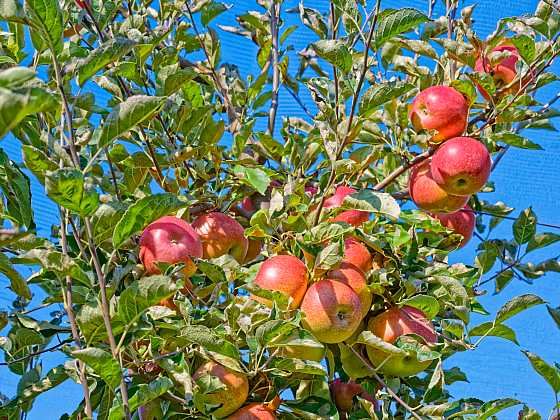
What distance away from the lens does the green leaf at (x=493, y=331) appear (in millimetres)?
1252

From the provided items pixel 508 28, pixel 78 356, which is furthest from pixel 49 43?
pixel 508 28

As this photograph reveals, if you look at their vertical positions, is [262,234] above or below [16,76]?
below

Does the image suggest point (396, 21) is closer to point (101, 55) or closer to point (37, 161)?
point (101, 55)

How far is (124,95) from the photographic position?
1.41 m

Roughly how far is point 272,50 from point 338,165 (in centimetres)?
68

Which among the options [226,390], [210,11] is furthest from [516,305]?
[210,11]

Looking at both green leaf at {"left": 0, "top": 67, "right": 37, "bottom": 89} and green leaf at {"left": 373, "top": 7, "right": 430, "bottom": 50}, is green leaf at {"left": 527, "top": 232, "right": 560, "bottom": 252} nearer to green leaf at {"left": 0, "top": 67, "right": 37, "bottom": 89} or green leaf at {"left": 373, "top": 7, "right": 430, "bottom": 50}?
green leaf at {"left": 373, "top": 7, "right": 430, "bottom": 50}

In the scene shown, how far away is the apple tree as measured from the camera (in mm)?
1010

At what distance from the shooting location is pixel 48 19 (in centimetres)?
89

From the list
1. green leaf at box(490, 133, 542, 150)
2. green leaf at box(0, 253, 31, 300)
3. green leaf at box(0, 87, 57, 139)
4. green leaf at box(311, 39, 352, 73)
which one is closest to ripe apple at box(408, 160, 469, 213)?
green leaf at box(490, 133, 542, 150)

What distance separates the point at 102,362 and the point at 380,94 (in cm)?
62

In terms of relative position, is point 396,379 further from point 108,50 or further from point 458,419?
point 108,50

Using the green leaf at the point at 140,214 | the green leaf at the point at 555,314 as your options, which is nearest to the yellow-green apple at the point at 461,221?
the green leaf at the point at 555,314

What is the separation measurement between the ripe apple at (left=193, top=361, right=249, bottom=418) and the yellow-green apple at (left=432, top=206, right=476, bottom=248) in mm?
670
